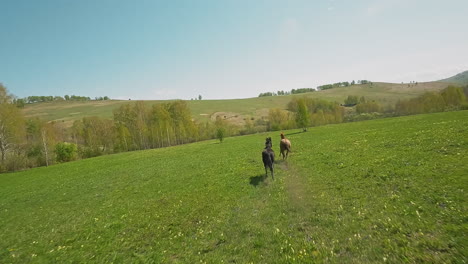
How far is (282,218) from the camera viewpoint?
10.4 meters

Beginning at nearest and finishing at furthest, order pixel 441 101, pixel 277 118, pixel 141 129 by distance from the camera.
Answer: pixel 441 101, pixel 141 129, pixel 277 118

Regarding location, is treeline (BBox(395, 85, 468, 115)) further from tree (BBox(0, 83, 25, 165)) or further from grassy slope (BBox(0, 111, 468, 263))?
tree (BBox(0, 83, 25, 165))

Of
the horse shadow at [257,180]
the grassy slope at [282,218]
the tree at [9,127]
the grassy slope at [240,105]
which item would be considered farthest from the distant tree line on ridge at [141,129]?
the grassy slope at [240,105]

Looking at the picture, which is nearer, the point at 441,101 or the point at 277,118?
the point at 441,101

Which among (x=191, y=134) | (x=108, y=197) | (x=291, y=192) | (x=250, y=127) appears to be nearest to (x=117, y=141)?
(x=191, y=134)

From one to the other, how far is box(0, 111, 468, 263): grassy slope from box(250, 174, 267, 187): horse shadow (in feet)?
0.31

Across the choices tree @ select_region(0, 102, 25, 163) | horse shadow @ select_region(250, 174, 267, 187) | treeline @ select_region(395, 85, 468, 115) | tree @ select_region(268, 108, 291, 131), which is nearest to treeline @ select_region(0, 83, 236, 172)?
tree @ select_region(0, 102, 25, 163)

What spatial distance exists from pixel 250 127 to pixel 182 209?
9186cm

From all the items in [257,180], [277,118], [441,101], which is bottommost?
[257,180]

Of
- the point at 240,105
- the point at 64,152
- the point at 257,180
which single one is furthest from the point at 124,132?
the point at 240,105

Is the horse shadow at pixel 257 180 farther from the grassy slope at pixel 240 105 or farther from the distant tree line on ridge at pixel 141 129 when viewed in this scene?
the grassy slope at pixel 240 105

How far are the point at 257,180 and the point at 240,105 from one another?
166 meters

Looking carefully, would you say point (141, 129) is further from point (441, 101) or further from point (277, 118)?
point (441, 101)

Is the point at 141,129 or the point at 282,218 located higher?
the point at 141,129
